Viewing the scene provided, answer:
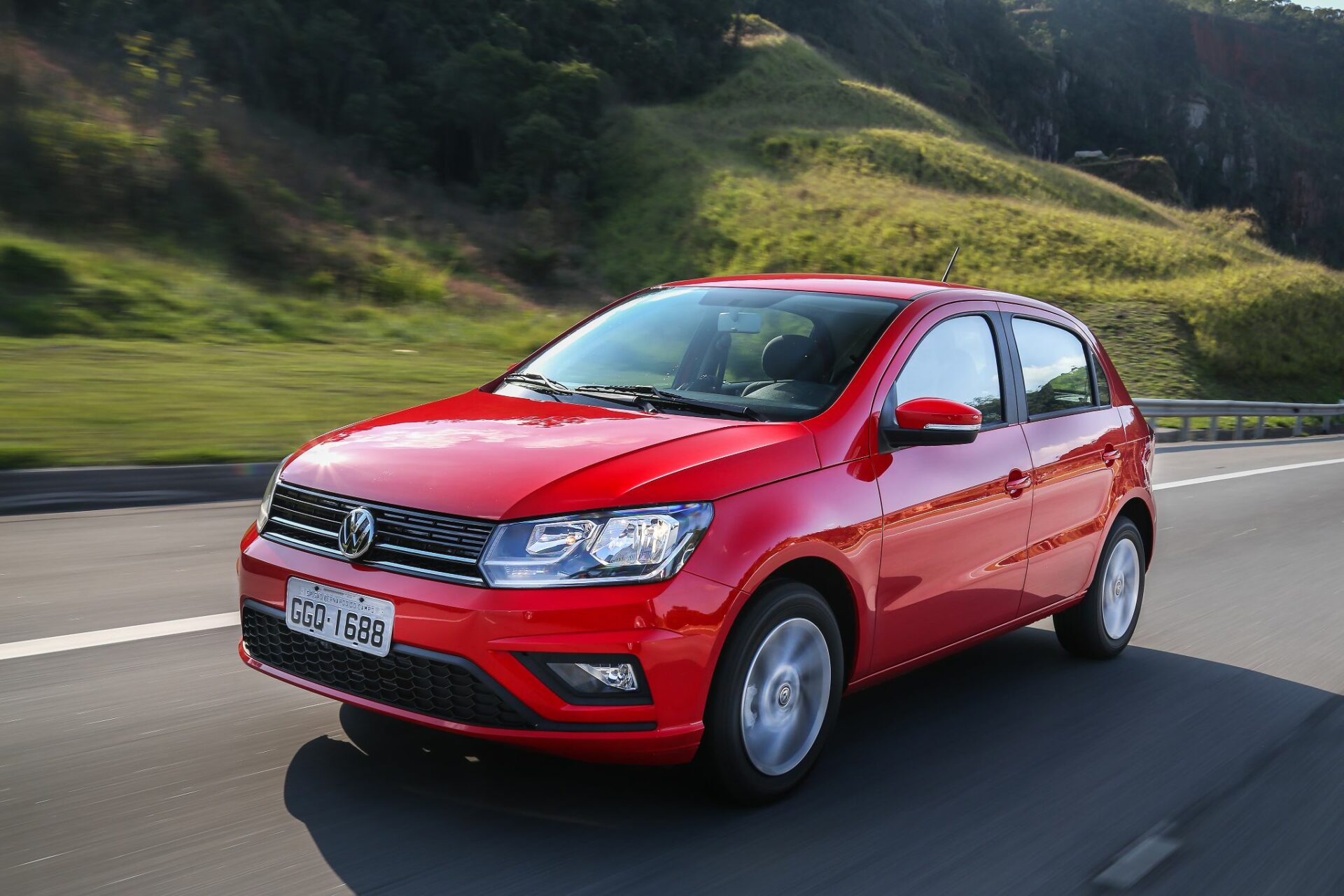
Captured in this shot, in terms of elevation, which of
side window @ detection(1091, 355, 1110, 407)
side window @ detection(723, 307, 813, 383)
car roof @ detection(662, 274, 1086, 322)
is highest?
car roof @ detection(662, 274, 1086, 322)

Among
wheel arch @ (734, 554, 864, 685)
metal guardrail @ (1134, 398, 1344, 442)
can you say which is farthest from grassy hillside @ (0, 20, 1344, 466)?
wheel arch @ (734, 554, 864, 685)

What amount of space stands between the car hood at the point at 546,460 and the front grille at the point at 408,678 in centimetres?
40

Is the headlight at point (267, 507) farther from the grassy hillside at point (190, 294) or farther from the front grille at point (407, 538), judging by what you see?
the grassy hillside at point (190, 294)

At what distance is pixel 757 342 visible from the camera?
189 inches

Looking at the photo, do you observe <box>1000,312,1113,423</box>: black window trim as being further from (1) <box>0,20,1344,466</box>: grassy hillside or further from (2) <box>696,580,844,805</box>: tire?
(1) <box>0,20,1344,466</box>: grassy hillside

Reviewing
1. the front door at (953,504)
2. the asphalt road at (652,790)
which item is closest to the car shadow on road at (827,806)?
the asphalt road at (652,790)

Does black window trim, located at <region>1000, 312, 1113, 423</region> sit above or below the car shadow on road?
above

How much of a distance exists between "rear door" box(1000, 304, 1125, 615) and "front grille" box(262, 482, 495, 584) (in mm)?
2483

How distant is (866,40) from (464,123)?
176 ft

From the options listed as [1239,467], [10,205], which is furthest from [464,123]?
[1239,467]

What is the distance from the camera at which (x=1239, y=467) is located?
640 inches

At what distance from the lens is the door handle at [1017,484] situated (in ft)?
15.8

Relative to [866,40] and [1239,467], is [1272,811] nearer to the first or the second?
[1239,467]

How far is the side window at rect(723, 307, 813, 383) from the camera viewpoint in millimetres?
4625
